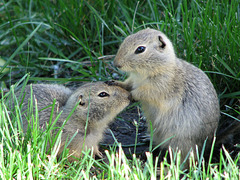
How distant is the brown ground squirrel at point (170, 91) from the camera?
14.7 feet

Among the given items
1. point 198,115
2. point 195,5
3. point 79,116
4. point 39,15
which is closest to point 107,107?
point 79,116

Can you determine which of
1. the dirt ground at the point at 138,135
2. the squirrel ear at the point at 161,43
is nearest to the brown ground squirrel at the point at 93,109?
the dirt ground at the point at 138,135

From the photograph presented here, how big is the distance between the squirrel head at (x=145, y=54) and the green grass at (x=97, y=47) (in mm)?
657

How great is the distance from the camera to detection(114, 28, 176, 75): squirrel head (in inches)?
175

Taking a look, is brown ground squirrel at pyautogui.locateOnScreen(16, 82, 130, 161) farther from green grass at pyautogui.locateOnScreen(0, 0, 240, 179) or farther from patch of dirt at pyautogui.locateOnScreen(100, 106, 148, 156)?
green grass at pyautogui.locateOnScreen(0, 0, 240, 179)

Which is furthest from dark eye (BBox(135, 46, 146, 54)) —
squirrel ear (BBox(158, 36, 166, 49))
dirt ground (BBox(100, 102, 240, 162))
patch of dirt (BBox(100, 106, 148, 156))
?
patch of dirt (BBox(100, 106, 148, 156))

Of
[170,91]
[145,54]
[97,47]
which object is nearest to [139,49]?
[145,54]

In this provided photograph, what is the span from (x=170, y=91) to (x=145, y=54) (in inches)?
22.0

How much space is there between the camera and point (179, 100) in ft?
15.1

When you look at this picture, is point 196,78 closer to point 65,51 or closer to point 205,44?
point 205,44

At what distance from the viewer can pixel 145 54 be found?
4.50 metres

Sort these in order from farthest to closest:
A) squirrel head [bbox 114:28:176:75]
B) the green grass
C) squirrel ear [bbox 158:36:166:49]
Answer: squirrel ear [bbox 158:36:166:49] → squirrel head [bbox 114:28:176:75] → the green grass

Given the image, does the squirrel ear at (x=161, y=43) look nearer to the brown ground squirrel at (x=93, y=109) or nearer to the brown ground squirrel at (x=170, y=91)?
the brown ground squirrel at (x=170, y=91)

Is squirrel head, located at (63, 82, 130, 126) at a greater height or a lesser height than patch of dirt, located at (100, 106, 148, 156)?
greater
